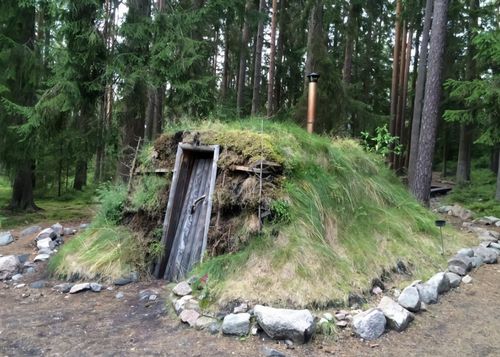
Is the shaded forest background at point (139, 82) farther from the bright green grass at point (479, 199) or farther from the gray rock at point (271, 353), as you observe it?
the gray rock at point (271, 353)

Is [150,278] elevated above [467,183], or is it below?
below

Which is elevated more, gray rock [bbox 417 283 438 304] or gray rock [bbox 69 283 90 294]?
gray rock [bbox 417 283 438 304]

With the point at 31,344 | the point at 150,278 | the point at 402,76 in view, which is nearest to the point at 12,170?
the point at 150,278

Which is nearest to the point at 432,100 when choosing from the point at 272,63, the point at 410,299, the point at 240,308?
the point at 410,299

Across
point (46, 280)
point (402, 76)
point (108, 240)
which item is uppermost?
point (402, 76)

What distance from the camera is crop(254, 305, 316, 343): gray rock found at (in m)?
3.90

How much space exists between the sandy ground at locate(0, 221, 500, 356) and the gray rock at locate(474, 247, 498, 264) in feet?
5.32

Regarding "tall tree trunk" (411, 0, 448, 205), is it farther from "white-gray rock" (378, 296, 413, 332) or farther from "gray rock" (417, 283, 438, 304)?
"white-gray rock" (378, 296, 413, 332)

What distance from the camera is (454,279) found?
18.8 ft

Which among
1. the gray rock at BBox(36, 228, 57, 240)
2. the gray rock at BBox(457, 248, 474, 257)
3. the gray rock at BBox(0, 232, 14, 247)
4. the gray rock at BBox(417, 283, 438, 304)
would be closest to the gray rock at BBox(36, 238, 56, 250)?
the gray rock at BBox(36, 228, 57, 240)

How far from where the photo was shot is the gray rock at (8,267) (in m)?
6.22

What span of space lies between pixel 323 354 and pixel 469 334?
1685mm

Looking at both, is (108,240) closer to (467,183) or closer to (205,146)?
(205,146)

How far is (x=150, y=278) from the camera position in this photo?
5855 mm
